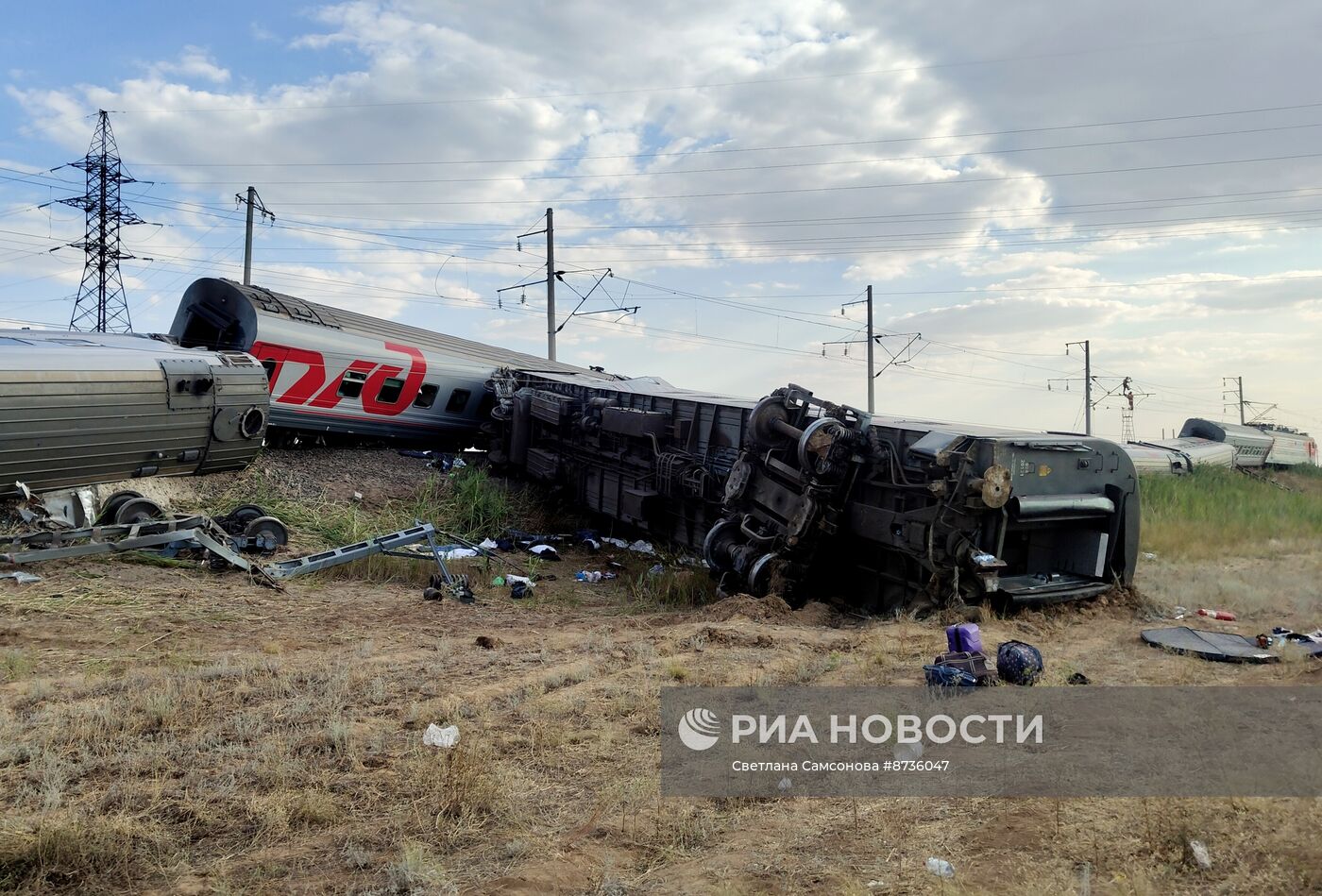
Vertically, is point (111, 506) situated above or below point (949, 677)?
above

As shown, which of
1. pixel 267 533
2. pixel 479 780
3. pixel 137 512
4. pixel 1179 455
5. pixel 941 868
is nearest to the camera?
pixel 941 868

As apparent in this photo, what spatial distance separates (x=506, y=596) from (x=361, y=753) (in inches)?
222

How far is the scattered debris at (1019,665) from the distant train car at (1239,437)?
1119 inches

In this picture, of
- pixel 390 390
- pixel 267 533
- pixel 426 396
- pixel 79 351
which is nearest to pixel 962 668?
pixel 267 533

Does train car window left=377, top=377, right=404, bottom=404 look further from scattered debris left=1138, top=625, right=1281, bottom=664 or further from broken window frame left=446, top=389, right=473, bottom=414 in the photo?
scattered debris left=1138, top=625, right=1281, bottom=664

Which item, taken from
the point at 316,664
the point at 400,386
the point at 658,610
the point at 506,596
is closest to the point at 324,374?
the point at 400,386

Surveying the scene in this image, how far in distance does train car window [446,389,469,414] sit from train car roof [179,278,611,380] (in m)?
0.74

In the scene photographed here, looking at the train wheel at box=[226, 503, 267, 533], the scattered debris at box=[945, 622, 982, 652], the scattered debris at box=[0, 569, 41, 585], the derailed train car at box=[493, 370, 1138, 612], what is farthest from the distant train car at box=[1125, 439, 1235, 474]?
A: the scattered debris at box=[0, 569, 41, 585]

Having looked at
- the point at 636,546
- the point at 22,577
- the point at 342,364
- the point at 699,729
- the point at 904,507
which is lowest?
the point at 699,729

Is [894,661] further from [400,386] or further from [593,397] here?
[400,386]

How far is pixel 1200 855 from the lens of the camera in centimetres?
311

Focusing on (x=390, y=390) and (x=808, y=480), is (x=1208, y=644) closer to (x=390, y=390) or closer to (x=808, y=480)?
(x=808, y=480)

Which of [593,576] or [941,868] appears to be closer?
[941,868]

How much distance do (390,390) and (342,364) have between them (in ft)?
3.83
